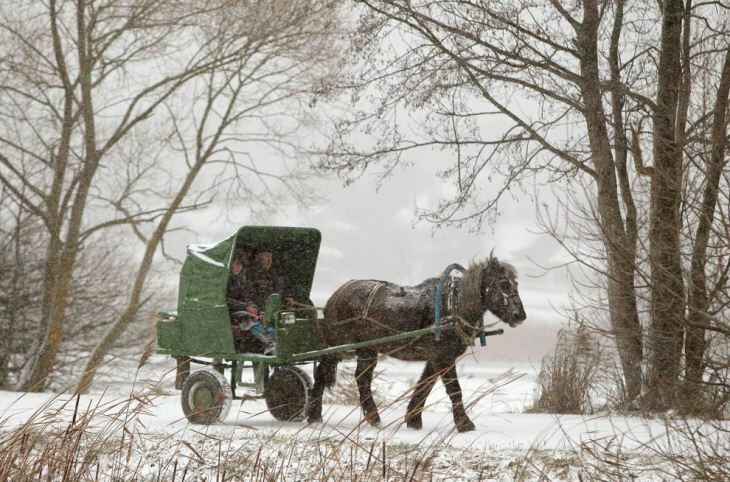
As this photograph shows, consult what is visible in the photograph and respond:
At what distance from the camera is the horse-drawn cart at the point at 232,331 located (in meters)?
10.2

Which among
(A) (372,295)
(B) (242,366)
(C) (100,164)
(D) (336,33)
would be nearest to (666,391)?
(A) (372,295)

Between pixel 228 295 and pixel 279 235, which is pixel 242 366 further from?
pixel 279 235

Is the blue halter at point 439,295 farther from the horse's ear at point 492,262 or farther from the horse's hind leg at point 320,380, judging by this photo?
the horse's hind leg at point 320,380

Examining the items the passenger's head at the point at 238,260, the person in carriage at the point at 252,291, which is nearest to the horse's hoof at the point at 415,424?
the person in carriage at the point at 252,291

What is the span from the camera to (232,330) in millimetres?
10492

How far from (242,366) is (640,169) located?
15.8 feet

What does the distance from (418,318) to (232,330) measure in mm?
2026

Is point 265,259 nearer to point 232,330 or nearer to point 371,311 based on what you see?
point 232,330

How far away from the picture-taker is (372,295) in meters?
10.1

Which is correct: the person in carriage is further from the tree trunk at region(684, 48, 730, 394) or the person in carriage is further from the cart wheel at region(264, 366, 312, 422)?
the tree trunk at region(684, 48, 730, 394)

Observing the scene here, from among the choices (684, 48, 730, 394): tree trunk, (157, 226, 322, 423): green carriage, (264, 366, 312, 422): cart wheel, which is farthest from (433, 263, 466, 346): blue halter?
(684, 48, 730, 394): tree trunk

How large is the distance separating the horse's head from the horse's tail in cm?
193

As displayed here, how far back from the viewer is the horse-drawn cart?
1016cm

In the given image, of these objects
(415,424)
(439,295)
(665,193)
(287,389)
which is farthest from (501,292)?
(665,193)
